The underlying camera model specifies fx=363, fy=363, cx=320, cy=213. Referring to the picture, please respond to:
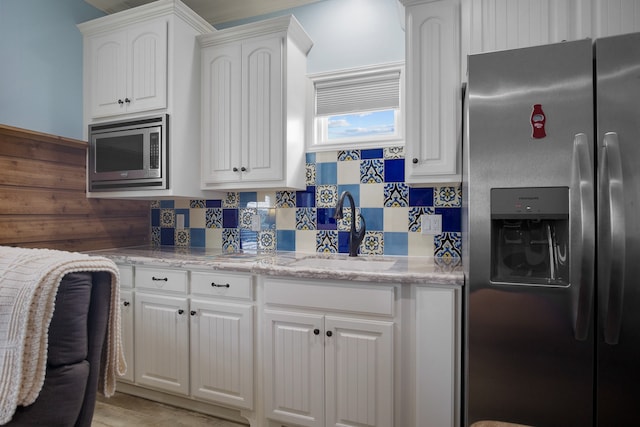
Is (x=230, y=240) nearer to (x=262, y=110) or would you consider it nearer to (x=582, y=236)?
(x=262, y=110)

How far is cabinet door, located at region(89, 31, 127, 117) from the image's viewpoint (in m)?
2.44

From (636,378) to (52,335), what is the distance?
181cm

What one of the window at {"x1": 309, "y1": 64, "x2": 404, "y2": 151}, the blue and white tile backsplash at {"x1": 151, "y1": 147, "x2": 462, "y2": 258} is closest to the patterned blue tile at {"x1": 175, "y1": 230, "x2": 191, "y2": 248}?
the blue and white tile backsplash at {"x1": 151, "y1": 147, "x2": 462, "y2": 258}

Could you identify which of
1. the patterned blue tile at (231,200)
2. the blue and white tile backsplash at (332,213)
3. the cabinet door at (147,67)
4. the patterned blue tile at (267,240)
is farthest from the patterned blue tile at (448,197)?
the cabinet door at (147,67)

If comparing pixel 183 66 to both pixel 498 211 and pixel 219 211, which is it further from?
pixel 498 211

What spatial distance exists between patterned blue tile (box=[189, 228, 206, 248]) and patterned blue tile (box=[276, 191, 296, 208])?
2.22 ft

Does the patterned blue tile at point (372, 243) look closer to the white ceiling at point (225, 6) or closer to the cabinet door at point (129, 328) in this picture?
the cabinet door at point (129, 328)

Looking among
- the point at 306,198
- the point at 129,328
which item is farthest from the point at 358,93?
the point at 129,328

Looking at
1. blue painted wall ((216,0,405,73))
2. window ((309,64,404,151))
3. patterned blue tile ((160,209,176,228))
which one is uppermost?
blue painted wall ((216,0,405,73))

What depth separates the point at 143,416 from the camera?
6.81 feet

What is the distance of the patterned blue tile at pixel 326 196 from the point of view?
96.0 inches

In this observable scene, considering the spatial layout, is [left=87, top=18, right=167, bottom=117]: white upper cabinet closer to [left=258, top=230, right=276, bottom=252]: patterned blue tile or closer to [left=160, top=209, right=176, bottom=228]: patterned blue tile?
[left=160, top=209, right=176, bottom=228]: patterned blue tile

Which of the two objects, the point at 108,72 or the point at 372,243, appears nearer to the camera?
the point at 372,243

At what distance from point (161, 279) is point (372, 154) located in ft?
4.93
